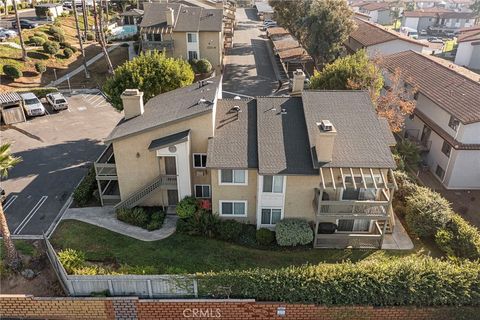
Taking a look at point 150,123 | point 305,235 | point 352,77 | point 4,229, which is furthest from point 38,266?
point 352,77

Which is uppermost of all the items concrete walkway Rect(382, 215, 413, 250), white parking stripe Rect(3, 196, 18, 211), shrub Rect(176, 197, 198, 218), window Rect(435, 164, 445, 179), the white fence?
the white fence

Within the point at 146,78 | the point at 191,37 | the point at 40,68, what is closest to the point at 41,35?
the point at 40,68

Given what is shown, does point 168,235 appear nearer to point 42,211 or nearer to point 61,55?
point 42,211

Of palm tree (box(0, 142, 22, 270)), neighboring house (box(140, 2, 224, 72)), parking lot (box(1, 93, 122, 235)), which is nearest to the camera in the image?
palm tree (box(0, 142, 22, 270))

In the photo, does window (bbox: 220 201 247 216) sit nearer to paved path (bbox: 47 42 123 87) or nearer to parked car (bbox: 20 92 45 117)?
parked car (bbox: 20 92 45 117)

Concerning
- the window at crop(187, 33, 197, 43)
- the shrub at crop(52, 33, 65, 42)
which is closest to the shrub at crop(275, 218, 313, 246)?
the window at crop(187, 33, 197, 43)

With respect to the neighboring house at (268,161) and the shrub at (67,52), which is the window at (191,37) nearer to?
the shrub at (67,52)

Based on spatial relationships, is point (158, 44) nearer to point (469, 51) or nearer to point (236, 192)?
point (236, 192)
